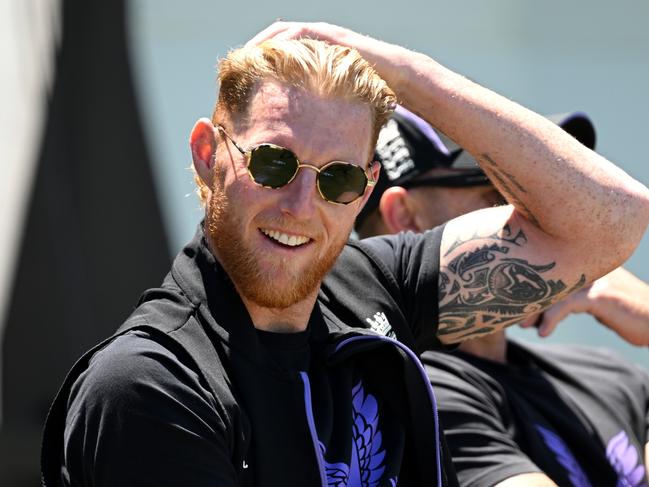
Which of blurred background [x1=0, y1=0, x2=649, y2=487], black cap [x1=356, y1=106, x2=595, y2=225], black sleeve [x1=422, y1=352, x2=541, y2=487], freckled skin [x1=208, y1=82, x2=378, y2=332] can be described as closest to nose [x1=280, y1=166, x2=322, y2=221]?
freckled skin [x1=208, y1=82, x2=378, y2=332]

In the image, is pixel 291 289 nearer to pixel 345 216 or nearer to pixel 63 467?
pixel 345 216

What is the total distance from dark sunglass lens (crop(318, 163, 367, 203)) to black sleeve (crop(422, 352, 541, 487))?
2.82 ft

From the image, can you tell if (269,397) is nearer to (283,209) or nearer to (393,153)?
(283,209)

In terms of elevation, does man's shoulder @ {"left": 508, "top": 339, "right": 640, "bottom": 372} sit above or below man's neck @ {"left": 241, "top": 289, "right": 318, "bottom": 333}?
below

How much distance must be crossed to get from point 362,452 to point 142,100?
4866 mm

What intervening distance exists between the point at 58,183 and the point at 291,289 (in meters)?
4.77

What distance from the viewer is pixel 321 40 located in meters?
2.62

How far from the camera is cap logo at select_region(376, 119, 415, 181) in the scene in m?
3.35

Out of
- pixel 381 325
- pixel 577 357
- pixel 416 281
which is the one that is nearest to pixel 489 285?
pixel 416 281

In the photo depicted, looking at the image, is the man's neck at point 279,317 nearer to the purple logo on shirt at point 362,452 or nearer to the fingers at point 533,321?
the purple logo on shirt at point 362,452

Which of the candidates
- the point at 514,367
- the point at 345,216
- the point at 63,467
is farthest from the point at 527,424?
the point at 63,467

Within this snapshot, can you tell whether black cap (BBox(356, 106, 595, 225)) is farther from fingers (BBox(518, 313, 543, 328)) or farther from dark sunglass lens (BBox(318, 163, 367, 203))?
dark sunglass lens (BBox(318, 163, 367, 203))

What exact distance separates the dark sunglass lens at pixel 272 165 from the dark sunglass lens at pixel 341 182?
70mm

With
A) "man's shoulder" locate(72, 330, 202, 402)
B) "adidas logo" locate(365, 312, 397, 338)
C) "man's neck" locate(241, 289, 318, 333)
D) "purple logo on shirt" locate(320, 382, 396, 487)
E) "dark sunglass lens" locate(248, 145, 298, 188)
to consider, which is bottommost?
"purple logo on shirt" locate(320, 382, 396, 487)
